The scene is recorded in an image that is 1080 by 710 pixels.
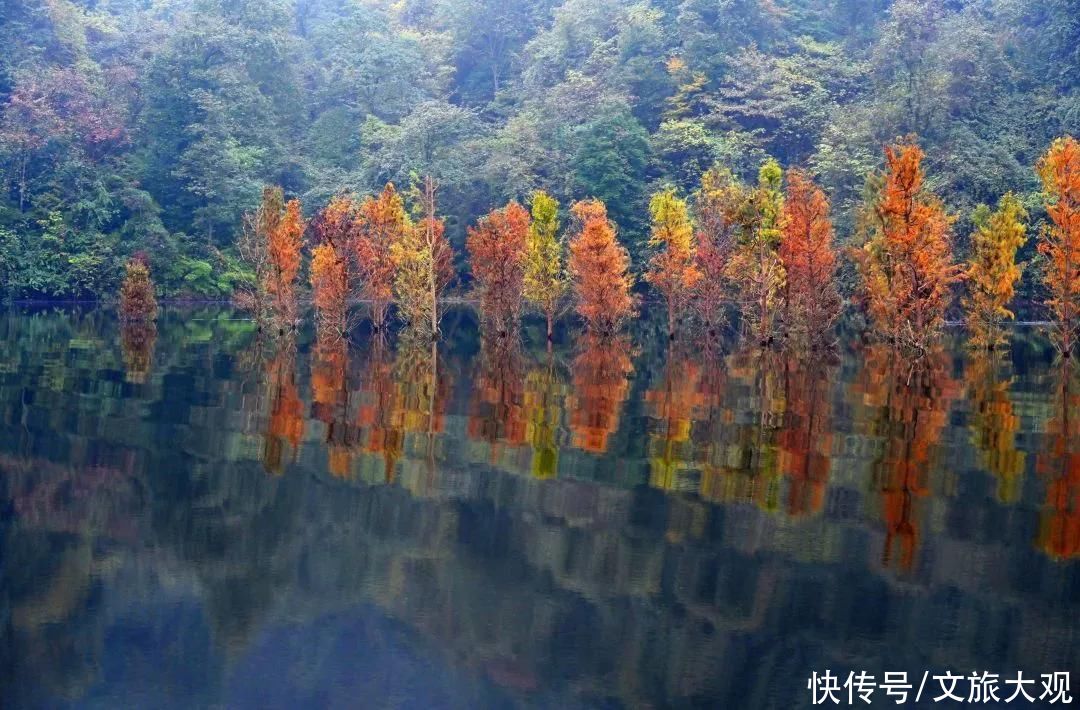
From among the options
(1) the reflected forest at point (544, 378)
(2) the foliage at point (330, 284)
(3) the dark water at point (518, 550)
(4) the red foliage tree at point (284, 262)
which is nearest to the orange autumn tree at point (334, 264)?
(2) the foliage at point (330, 284)

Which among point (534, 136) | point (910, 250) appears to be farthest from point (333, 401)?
point (534, 136)

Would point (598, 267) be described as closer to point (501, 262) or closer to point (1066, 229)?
point (501, 262)

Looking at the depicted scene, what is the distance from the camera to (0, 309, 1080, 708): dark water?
20.6ft

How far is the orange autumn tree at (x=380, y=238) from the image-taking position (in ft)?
106

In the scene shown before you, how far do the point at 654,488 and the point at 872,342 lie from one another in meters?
24.2

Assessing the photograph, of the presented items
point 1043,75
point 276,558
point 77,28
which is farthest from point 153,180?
point 276,558

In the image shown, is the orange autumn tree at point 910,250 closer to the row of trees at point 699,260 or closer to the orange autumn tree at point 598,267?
the row of trees at point 699,260

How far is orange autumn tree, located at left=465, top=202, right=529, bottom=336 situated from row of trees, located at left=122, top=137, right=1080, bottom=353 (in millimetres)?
42

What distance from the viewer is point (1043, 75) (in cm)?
5138

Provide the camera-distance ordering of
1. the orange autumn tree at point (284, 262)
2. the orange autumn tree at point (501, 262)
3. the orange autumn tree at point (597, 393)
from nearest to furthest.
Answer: the orange autumn tree at point (597, 393)
the orange autumn tree at point (284, 262)
the orange autumn tree at point (501, 262)

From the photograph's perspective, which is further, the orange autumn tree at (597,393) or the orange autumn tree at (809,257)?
the orange autumn tree at (809,257)

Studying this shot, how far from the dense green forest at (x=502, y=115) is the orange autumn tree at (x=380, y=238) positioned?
45.1ft

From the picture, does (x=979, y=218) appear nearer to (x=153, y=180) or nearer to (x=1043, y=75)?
(x=1043, y=75)

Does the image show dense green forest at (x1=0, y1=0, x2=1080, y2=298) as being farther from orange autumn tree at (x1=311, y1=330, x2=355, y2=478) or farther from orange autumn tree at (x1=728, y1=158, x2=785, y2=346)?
orange autumn tree at (x1=311, y1=330, x2=355, y2=478)
